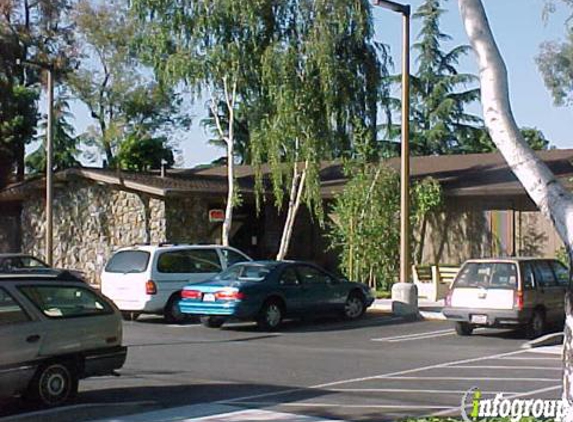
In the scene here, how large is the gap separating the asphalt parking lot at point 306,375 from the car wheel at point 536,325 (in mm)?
196

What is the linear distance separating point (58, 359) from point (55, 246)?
24929 millimetres

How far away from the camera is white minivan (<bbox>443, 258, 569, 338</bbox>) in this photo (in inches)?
711

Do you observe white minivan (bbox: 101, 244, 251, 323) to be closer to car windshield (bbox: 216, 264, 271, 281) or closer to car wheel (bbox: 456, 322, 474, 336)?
car windshield (bbox: 216, 264, 271, 281)

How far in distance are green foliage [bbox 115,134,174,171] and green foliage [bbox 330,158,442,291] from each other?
18273mm

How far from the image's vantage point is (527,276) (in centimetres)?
1841

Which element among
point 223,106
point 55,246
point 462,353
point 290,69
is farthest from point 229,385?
point 55,246

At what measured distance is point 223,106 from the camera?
31.8 metres

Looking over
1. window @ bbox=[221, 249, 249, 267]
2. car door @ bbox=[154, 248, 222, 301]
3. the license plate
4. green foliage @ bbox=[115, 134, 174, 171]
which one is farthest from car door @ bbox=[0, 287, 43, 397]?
green foliage @ bbox=[115, 134, 174, 171]

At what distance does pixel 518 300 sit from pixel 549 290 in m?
1.18

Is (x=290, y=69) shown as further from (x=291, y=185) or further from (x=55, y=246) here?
(x=55, y=246)

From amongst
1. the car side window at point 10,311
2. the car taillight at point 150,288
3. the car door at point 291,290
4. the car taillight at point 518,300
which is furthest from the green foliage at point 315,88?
the car side window at point 10,311

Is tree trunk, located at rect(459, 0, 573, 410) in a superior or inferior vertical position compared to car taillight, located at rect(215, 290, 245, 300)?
superior

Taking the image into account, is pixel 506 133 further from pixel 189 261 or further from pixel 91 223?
pixel 91 223

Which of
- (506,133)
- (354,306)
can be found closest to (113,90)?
(354,306)
